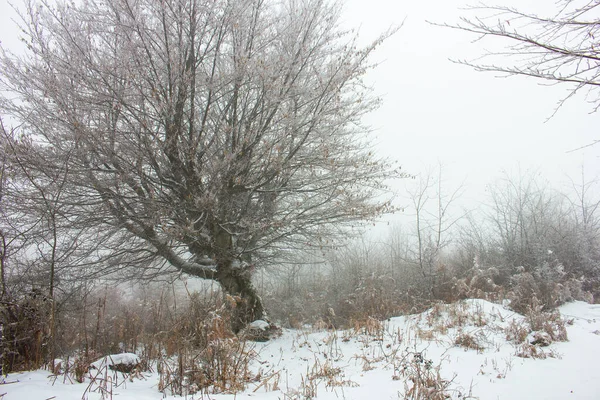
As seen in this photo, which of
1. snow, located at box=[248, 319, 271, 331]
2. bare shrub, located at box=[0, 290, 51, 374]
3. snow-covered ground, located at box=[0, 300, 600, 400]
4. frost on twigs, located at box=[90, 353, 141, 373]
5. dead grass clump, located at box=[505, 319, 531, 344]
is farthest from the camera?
snow, located at box=[248, 319, 271, 331]

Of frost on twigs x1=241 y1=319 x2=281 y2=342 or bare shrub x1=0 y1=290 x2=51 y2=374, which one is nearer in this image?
bare shrub x1=0 y1=290 x2=51 y2=374

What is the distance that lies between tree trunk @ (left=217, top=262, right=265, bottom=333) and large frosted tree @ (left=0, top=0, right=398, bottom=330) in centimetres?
46

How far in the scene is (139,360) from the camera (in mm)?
4090

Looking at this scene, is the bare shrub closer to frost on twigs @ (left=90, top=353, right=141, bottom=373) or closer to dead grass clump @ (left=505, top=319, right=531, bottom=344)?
frost on twigs @ (left=90, top=353, right=141, bottom=373)

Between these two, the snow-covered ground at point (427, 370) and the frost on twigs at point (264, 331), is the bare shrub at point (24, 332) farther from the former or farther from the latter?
the frost on twigs at point (264, 331)

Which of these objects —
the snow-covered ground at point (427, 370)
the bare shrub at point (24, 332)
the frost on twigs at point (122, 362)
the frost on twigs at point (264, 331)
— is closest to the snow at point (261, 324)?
the frost on twigs at point (264, 331)

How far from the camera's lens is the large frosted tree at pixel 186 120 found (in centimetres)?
534

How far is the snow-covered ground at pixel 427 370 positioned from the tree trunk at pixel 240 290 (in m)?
1.02

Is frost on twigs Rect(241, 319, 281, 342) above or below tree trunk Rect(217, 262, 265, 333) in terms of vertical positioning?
below

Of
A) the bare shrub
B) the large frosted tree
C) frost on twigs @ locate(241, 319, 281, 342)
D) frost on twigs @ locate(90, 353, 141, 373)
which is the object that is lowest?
frost on twigs @ locate(241, 319, 281, 342)

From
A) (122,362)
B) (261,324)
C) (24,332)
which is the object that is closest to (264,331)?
(261,324)

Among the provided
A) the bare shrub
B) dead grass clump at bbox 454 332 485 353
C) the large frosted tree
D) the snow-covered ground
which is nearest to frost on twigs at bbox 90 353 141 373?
the snow-covered ground

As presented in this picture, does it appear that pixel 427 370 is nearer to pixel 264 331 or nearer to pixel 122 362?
pixel 122 362

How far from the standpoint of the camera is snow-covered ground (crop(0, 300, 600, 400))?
10.5 ft
